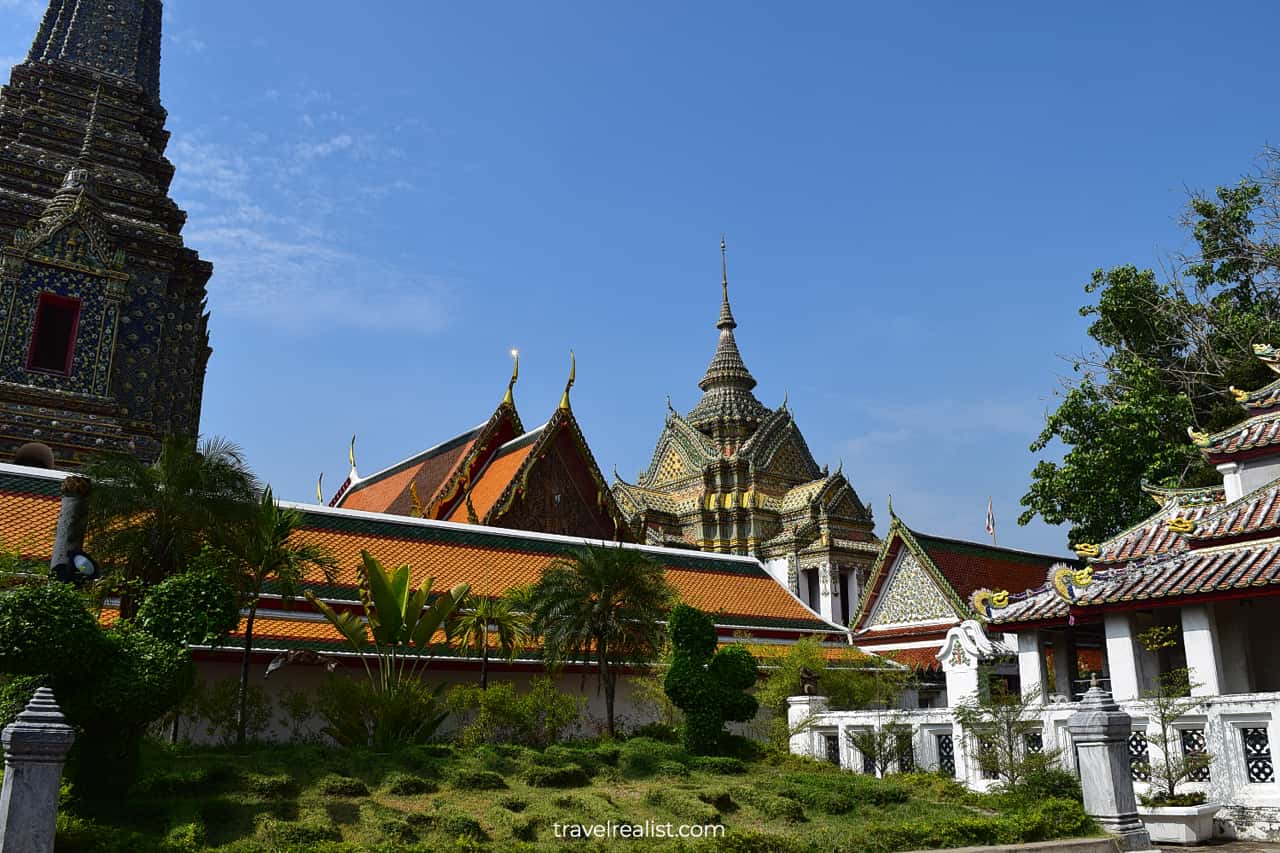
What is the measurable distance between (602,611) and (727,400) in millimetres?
35518

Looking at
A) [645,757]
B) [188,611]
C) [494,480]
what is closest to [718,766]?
[645,757]

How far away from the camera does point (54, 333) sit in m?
21.2

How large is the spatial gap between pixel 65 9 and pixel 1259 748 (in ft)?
101

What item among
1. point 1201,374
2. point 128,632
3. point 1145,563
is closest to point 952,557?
point 1201,374

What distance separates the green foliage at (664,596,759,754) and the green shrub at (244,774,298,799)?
5.83 meters

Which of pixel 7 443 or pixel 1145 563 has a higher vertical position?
pixel 7 443

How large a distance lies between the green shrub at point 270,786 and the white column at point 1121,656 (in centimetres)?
983

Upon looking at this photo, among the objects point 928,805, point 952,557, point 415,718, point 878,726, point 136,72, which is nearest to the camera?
point 928,805

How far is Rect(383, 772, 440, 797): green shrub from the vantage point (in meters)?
10.6

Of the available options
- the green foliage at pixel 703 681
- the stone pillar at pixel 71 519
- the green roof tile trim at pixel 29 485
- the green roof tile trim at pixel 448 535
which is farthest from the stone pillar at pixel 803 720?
the green roof tile trim at pixel 29 485

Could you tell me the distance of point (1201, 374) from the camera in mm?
27438

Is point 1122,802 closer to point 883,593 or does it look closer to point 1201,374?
point 883,593

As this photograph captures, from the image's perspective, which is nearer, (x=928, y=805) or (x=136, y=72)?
(x=928, y=805)
